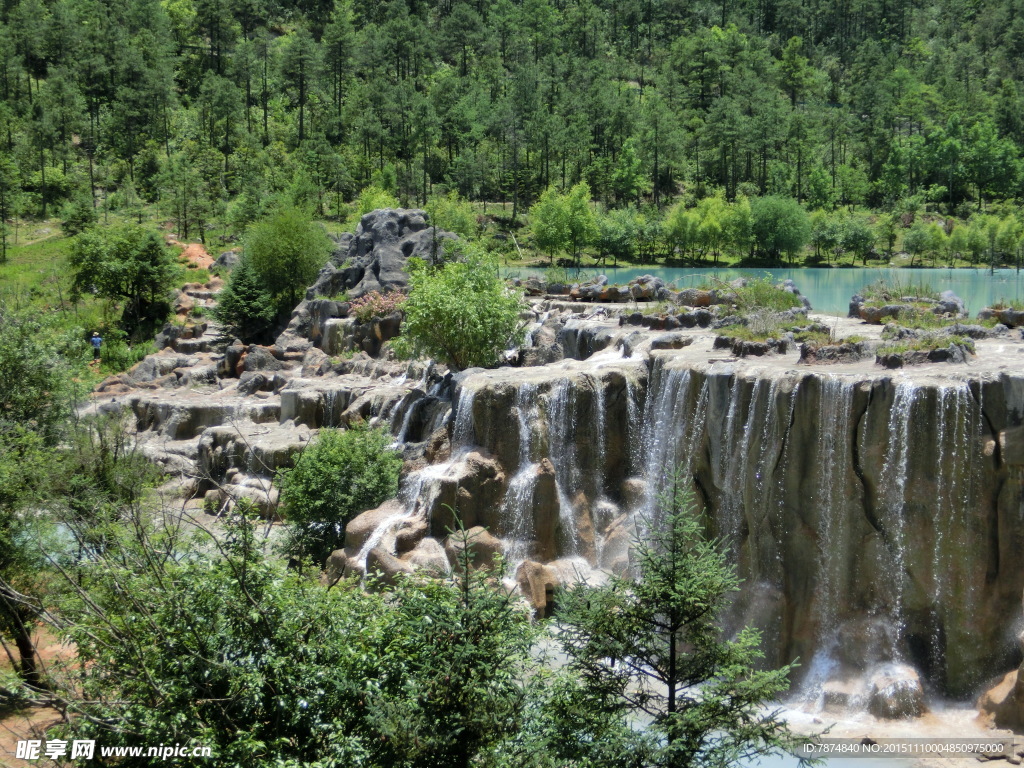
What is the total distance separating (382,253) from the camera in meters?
43.9

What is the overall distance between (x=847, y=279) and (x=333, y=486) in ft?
160

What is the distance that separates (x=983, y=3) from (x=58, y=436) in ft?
487

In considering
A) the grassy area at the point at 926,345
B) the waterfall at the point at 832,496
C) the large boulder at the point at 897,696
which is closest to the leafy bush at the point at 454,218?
the grassy area at the point at 926,345

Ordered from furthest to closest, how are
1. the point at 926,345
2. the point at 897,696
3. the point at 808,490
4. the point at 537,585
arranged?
1. the point at 537,585
2. the point at 926,345
3. the point at 808,490
4. the point at 897,696

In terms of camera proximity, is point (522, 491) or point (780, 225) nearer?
point (522, 491)

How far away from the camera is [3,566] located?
1509 centimetres

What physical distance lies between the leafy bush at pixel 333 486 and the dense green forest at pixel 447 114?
1600 inches

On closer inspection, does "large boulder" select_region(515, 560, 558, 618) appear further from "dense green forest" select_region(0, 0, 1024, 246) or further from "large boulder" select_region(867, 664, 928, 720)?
"dense green forest" select_region(0, 0, 1024, 246)

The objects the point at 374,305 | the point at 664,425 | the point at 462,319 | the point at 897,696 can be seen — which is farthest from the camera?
the point at 374,305

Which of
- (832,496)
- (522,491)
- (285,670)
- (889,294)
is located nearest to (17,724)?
(285,670)

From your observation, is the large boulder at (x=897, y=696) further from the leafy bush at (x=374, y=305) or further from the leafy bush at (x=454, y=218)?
the leafy bush at (x=454, y=218)

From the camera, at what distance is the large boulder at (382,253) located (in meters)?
42.9

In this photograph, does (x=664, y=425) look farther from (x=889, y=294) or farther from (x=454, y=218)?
(x=454, y=218)

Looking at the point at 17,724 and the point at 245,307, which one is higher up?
the point at 17,724
